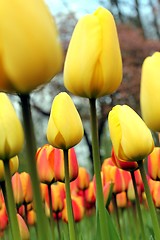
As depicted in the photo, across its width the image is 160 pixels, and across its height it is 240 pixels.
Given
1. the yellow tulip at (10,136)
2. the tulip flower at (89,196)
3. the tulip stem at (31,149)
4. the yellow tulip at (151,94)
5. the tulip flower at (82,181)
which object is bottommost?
the tulip flower at (89,196)

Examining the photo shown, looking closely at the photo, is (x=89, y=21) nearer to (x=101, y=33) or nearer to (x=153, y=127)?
(x=101, y=33)

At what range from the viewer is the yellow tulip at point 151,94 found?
1036 millimetres

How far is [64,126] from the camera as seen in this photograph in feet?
3.72

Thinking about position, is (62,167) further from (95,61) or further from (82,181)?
(82,181)

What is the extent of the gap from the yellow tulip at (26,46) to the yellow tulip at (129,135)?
16.9 inches

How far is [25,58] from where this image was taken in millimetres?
633

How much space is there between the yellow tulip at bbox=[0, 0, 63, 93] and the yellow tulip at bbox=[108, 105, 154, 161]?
0.43 metres

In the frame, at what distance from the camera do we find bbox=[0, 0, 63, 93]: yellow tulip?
2.08 feet

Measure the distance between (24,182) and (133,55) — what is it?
11116mm

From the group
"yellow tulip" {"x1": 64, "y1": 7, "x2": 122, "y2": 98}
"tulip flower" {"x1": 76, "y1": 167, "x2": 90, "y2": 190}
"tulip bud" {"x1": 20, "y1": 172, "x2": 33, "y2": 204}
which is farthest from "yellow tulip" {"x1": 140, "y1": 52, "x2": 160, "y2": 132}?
"tulip flower" {"x1": 76, "y1": 167, "x2": 90, "y2": 190}

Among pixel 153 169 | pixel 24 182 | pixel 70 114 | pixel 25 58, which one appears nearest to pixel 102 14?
pixel 70 114

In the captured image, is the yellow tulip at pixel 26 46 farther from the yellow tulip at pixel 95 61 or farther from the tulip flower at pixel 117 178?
the tulip flower at pixel 117 178

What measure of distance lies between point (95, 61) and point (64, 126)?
22 cm

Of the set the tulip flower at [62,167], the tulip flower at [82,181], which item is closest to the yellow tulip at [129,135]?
the tulip flower at [62,167]
